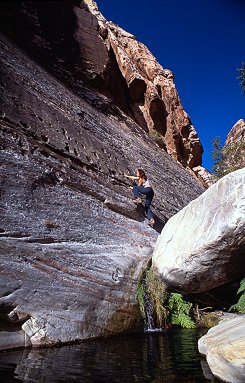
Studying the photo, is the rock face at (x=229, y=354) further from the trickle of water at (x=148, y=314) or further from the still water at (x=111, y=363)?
the trickle of water at (x=148, y=314)

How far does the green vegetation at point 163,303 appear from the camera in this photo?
352 inches

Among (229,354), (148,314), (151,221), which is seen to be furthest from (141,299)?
(229,354)

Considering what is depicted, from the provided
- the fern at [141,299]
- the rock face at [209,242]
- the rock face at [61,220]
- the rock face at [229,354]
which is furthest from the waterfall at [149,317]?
the rock face at [229,354]

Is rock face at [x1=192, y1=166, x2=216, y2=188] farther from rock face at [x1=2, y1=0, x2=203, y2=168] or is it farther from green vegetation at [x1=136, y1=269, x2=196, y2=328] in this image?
green vegetation at [x1=136, y1=269, x2=196, y2=328]

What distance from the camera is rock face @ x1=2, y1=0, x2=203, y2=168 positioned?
720 inches

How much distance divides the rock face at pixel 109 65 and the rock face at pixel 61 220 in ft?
11.5

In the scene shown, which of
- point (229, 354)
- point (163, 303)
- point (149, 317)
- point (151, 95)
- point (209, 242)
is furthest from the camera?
point (151, 95)

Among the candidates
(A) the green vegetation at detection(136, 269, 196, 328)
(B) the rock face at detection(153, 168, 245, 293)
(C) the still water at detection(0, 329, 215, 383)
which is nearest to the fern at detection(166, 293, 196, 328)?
(A) the green vegetation at detection(136, 269, 196, 328)

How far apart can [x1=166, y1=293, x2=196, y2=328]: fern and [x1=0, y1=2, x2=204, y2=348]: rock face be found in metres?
1.22

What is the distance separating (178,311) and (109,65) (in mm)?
17637

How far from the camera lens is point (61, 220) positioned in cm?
863

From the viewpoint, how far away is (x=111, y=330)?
7.84 meters

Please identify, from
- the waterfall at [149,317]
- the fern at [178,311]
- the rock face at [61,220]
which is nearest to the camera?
the rock face at [61,220]

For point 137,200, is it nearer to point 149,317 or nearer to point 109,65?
point 149,317
